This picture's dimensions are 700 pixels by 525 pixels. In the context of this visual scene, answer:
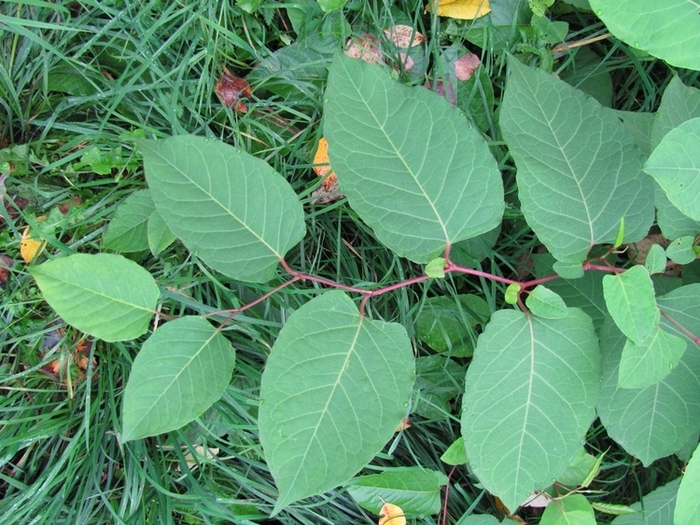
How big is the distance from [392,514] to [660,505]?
2.63ft

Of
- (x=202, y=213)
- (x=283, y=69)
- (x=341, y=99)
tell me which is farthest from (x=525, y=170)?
(x=283, y=69)

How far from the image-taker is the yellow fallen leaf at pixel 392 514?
69.2 inches

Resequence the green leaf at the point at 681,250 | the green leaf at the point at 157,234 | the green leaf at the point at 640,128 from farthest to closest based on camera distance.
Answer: the green leaf at the point at 157,234
the green leaf at the point at 640,128
the green leaf at the point at 681,250

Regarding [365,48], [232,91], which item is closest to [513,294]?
[365,48]

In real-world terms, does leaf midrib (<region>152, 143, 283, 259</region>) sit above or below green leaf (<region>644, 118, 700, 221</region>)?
below

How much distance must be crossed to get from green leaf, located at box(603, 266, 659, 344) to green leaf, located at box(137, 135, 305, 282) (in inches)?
Result: 27.3

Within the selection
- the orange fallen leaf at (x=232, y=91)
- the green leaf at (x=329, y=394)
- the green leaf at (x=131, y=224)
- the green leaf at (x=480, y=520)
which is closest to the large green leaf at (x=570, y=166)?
the green leaf at (x=329, y=394)

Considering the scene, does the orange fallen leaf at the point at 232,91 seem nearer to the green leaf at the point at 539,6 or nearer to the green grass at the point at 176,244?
the green grass at the point at 176,244

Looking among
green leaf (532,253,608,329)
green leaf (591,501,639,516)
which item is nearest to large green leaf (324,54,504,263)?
green leaf (532,253,608,329)

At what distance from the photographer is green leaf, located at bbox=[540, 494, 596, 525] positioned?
5.18 feet

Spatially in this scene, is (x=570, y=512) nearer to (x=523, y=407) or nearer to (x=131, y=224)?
(x=523, y=407)

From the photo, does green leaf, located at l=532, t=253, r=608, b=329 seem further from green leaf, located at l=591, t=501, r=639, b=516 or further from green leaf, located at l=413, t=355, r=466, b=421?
green leaf, located at l=591, t=501, r=639, b=516

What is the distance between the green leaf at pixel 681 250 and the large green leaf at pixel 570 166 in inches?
4.5

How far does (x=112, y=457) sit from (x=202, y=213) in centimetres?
110
